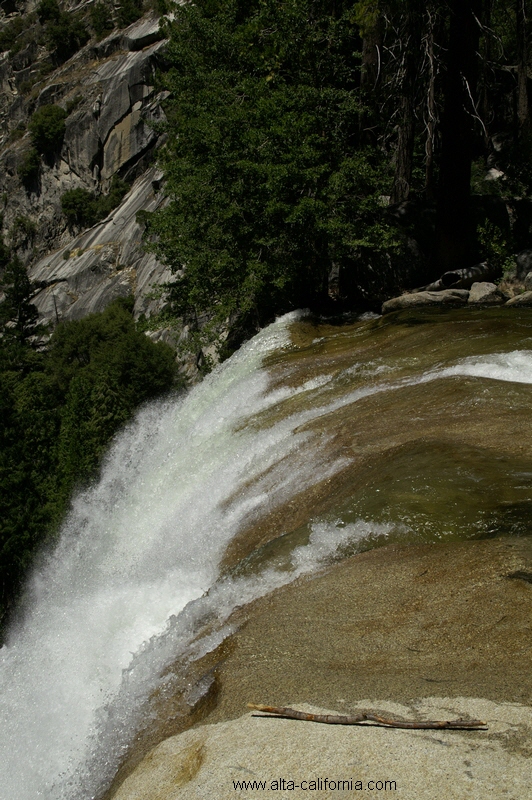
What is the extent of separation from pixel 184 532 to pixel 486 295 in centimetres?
815

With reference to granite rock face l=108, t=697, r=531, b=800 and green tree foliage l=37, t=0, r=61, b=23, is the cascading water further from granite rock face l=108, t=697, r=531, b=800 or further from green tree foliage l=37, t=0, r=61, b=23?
green tree foliage l=37, t=0, r=61, b=23

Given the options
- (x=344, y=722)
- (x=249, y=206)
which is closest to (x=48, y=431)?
(x=249, y=206)

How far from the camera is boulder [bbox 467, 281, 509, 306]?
1332 centimetres

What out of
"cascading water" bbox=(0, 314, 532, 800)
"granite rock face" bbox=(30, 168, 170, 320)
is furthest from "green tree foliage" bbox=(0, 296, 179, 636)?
"granite rock face" bbox=(30, 168, 170, 320)

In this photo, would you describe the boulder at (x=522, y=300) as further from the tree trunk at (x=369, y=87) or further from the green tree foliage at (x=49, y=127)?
the green tree foliage at (x=49, y=127)

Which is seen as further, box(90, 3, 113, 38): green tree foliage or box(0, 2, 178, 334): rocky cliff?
box(90, 3, 113, 38): green tree foliage

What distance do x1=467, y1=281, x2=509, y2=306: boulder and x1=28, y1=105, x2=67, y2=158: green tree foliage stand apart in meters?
54.7

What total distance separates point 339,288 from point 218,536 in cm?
1140

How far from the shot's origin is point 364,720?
3.19 metres

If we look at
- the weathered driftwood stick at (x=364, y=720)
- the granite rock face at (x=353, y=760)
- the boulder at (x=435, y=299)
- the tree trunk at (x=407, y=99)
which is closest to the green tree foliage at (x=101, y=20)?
the tree trunk at (x=407, y=99)

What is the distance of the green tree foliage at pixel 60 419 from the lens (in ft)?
69.4

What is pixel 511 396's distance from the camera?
7.09 meters

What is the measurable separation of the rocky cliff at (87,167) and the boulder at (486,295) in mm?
26060

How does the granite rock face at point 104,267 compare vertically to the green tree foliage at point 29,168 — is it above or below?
below
